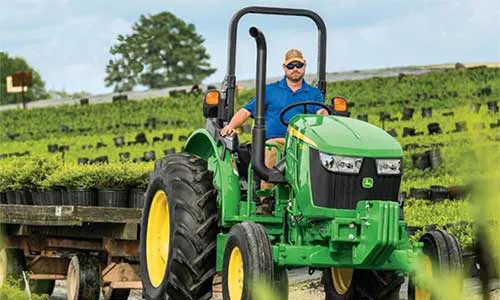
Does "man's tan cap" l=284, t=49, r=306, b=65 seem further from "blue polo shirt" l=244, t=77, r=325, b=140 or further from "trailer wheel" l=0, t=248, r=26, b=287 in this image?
"trailer wheel" l=0, t=248, r=26, b=287

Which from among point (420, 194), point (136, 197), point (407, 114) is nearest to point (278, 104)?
point (136, 197)

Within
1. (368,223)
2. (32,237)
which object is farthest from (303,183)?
(32,237)

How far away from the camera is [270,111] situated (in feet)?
24.2

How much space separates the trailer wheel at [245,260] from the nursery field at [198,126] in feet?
3.72

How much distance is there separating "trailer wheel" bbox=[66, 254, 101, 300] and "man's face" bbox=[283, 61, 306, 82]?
11.1ft

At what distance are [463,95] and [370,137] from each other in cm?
560

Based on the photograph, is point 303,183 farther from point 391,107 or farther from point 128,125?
point 128,125

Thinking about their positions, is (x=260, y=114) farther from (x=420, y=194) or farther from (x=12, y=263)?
(x=420, y=194)

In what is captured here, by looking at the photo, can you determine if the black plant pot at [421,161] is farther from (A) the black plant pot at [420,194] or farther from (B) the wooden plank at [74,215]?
(B) the wooden plank at [74,215]

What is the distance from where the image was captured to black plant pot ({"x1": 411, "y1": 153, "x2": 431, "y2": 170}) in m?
23.2

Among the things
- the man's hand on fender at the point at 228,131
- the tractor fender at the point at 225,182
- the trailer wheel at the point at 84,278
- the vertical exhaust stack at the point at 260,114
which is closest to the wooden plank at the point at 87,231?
the trailer wheel at the point at 84,278

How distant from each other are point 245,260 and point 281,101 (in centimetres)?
131

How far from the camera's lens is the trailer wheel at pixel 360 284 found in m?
7.46

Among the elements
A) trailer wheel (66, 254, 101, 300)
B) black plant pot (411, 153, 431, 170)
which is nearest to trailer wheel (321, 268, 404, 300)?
trailer wheel (66, 254, 101, 300)
